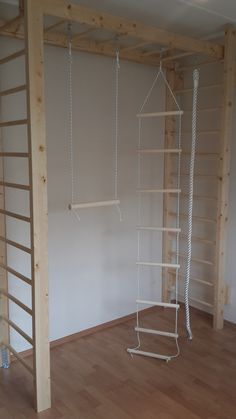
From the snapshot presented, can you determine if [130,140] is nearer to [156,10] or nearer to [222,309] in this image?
[156,10]

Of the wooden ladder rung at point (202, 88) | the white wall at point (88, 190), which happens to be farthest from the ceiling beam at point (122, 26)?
the white wall at point (88, 190)

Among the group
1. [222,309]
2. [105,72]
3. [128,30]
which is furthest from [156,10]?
[222,309]

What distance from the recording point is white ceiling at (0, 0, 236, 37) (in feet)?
9.75

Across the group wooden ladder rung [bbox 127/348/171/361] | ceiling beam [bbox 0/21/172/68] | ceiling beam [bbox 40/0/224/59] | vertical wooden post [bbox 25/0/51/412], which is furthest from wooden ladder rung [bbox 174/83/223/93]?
wooden ladder rung [bbox 127/348/171/361]

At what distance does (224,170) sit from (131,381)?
2.00m

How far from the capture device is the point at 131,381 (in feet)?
10.2

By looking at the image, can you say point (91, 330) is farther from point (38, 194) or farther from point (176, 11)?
point (176, 11)

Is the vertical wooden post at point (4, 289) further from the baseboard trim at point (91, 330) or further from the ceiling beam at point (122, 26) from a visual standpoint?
the ceiling beam at point (122, 26)

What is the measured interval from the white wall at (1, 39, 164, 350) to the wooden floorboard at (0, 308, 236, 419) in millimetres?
343

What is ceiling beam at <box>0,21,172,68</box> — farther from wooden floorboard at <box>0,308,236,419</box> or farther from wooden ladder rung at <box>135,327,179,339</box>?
wooden floorboard at <box>0,308,236,419</box>

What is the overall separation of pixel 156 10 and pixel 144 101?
1.12 meters

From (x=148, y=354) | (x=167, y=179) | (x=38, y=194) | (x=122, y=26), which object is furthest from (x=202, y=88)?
(x=148, y=354)

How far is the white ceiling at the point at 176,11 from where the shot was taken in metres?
2.97

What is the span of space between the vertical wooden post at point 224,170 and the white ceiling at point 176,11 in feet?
0.91
